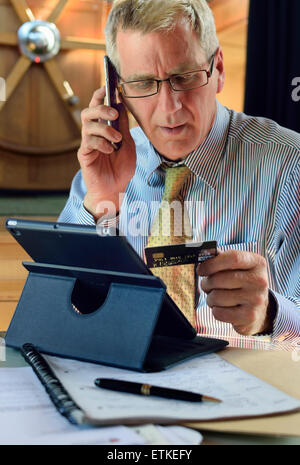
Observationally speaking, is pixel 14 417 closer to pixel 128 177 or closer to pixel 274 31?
pixel 128 177

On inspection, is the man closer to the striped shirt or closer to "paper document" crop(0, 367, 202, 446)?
the striped shirt

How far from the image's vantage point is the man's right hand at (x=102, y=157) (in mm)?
1116


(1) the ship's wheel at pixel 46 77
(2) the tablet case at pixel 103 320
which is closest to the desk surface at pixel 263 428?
(2) the tablet case at pixel 103 320

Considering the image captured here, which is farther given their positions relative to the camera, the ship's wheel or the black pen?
the ship's wheel

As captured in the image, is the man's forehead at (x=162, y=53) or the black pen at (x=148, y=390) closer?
the black pen at (x=148, y=390)

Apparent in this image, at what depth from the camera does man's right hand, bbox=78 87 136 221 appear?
112 centimetres

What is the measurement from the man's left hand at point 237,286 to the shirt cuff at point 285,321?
0.13 ft

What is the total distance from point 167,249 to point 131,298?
8 centimetres

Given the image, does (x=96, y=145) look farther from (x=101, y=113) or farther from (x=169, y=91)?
(x=169, y=91)

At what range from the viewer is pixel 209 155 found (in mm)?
1183
